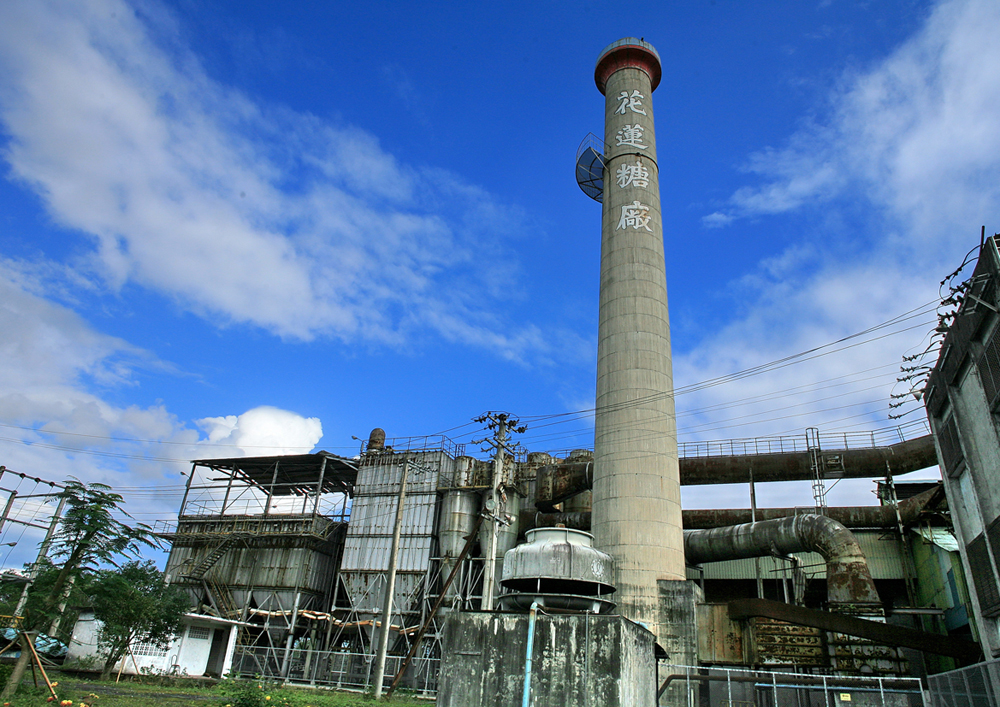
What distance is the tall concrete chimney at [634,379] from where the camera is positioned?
25.9m

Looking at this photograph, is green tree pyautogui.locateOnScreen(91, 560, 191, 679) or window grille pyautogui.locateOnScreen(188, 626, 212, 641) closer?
green tree pyautogui.locateOnScreen(91, 560, 191, 679)

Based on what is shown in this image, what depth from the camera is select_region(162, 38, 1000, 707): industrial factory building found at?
49.0ft

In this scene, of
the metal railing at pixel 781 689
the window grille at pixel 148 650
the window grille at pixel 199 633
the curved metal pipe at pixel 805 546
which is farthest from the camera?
the window grille at pixel 199 633

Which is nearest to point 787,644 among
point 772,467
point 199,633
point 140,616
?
point 772,467

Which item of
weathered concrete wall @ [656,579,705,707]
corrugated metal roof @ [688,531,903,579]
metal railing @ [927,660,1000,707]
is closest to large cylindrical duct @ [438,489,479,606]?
corrugated metal roof @ [688,531,903,579]

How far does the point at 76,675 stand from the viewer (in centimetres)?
2819

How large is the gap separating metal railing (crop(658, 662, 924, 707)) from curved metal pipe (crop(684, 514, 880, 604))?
9.86 ft

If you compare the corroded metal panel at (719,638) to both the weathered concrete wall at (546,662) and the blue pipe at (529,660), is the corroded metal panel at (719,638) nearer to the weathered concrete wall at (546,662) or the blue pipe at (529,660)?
the weathered concrete wall at (546,662)

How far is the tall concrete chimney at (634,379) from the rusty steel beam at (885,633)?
198 inches

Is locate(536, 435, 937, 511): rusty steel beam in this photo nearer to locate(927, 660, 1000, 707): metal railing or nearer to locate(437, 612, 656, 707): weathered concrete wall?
locate(927, 660, 1000, 707): metal railing

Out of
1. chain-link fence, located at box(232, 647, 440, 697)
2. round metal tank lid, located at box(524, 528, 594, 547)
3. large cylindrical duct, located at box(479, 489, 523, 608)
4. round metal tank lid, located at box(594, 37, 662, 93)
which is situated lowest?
chain-link fence, located at box(232, 647, 440, 697)

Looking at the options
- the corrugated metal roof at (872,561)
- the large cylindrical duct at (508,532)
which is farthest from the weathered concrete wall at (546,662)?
the corrugated metal roof at (872,561)

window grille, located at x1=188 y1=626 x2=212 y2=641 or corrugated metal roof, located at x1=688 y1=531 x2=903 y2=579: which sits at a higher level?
corrugated metal roof, located at x1=688 y1=531 x2=903 y2=579

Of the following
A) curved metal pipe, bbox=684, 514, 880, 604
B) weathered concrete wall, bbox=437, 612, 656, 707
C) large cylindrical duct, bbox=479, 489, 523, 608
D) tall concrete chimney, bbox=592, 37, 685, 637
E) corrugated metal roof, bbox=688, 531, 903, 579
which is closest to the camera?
weathered concrete wall, bbox=437, 612, 656, 707
